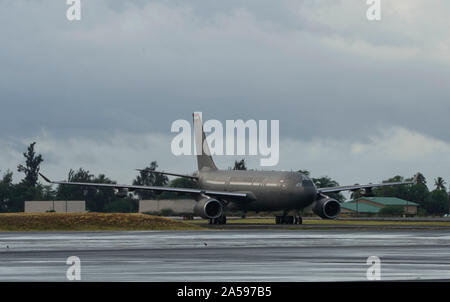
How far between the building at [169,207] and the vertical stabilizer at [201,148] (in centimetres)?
719

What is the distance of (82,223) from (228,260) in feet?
131

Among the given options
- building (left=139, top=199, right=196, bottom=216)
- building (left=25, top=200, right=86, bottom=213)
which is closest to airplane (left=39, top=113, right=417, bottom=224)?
building (left=139, top=199, right=196, bottom=216)

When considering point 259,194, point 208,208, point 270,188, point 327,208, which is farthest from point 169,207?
point 327,208

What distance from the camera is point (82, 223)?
6838cm

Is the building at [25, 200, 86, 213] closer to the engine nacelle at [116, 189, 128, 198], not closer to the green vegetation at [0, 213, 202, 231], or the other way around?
the engine nacelle at [116, 189, 128, 198]

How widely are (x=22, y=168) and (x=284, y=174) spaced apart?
114 meters

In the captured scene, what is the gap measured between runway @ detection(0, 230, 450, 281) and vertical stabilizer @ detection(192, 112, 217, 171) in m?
52.9

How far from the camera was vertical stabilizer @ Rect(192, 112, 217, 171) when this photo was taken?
316ft

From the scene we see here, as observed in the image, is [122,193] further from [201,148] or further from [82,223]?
[201,148]

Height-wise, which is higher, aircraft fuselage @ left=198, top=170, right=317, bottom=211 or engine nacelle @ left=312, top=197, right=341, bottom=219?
aircraft fuselage @ left=198, top=170, right=317, bottom=211

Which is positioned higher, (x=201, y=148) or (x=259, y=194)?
(x=201, y=148)
